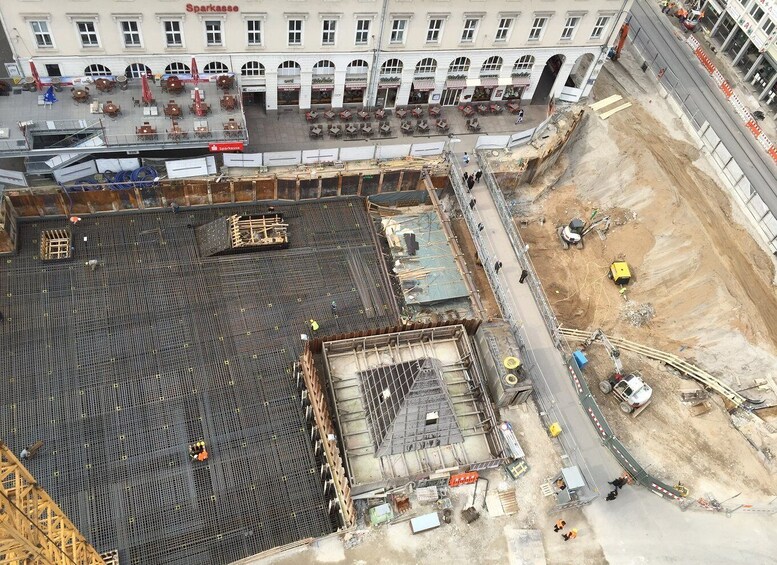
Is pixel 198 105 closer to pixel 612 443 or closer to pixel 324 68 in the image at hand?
pixel 324 68

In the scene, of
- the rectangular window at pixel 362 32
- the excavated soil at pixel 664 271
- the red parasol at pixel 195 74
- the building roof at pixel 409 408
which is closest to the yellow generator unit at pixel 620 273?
the excavated soil at pixel 664 271

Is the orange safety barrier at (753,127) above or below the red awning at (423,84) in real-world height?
below

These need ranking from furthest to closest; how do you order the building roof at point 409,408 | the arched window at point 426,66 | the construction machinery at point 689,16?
the construction machinery at point 689,16 < the arched window at point 426,66 < the building roof at point 409,408

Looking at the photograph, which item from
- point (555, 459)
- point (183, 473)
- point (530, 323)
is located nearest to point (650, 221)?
point (530, 323)

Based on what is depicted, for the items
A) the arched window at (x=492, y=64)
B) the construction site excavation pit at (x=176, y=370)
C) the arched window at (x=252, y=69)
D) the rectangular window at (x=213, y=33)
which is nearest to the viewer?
the construction site excavation pit at (x=176, y=370)

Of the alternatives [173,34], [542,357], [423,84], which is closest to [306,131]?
[423,84]

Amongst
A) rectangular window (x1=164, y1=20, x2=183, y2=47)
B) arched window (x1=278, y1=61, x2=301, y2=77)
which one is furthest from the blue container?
rectangular window (x1=164, y1=20, x2=183, y2=47)

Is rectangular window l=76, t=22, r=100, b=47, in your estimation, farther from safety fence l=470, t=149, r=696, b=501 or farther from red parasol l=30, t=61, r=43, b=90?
safety fence l=470, t=149, r=696, b=501

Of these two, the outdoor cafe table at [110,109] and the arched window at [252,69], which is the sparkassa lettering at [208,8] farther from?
the outdoor cafe table at [110,109]
